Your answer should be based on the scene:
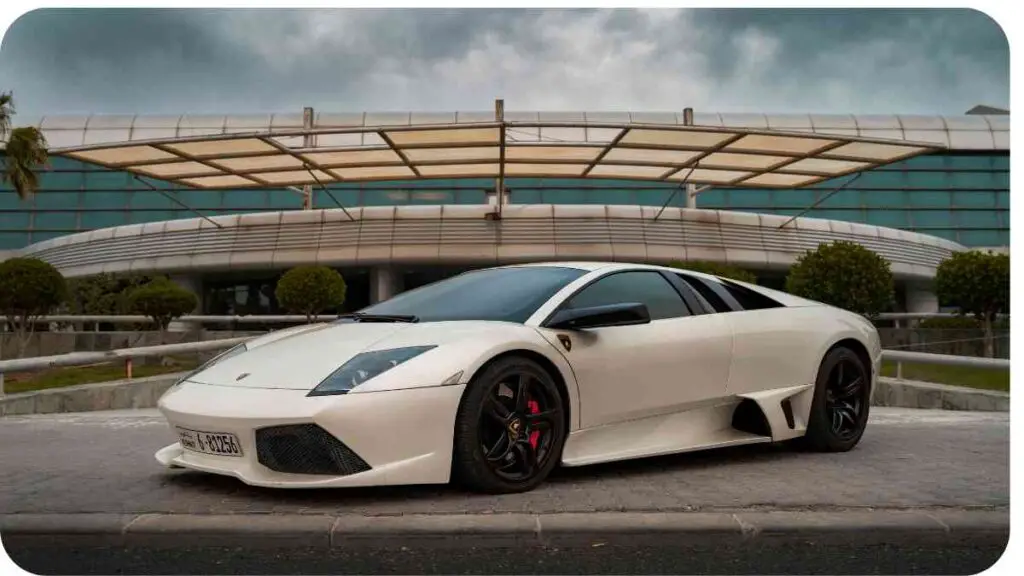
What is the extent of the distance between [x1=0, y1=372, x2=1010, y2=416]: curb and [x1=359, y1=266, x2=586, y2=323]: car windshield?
5896mm

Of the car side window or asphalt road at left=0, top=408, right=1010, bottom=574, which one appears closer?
asphalt road at left=0, top=408, right=1010, bottom=574

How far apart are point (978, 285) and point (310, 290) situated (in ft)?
45.3

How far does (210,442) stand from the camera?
350 cm

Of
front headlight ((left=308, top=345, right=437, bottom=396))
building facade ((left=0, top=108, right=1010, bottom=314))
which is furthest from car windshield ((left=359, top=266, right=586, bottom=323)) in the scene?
building facade ((left=0, top=108, right=1010, bottom=314))

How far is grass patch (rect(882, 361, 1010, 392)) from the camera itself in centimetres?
866

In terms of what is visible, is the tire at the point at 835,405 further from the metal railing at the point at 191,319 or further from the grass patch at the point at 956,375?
the metal railing at the point at 191,319

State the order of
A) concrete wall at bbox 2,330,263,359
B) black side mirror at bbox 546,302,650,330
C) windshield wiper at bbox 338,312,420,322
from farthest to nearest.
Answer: concrete wall at bbox 2,330,263,359
windshield wiper at bbox 338,312,420,322
black side mirror at bbox 546,302,650,330

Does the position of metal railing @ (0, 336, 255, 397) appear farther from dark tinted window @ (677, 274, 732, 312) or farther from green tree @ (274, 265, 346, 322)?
green tree @ (274, 265, 346, 322)

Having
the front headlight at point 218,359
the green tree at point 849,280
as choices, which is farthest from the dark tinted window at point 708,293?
the green tree at point 849,280

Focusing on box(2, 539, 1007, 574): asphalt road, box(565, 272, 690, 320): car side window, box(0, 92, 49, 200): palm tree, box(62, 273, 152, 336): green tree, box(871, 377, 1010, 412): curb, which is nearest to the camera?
box(2, 539, 1007, 574): asphalt road

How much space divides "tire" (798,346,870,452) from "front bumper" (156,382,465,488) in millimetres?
2502

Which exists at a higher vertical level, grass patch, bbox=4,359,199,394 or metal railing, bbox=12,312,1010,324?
metal railing, bbox=12,312,1010,324

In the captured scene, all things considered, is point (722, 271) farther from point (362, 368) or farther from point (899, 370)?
point (362, 368)

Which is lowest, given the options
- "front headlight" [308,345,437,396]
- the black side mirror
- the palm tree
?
"front headlight" [308,345,437,396]
